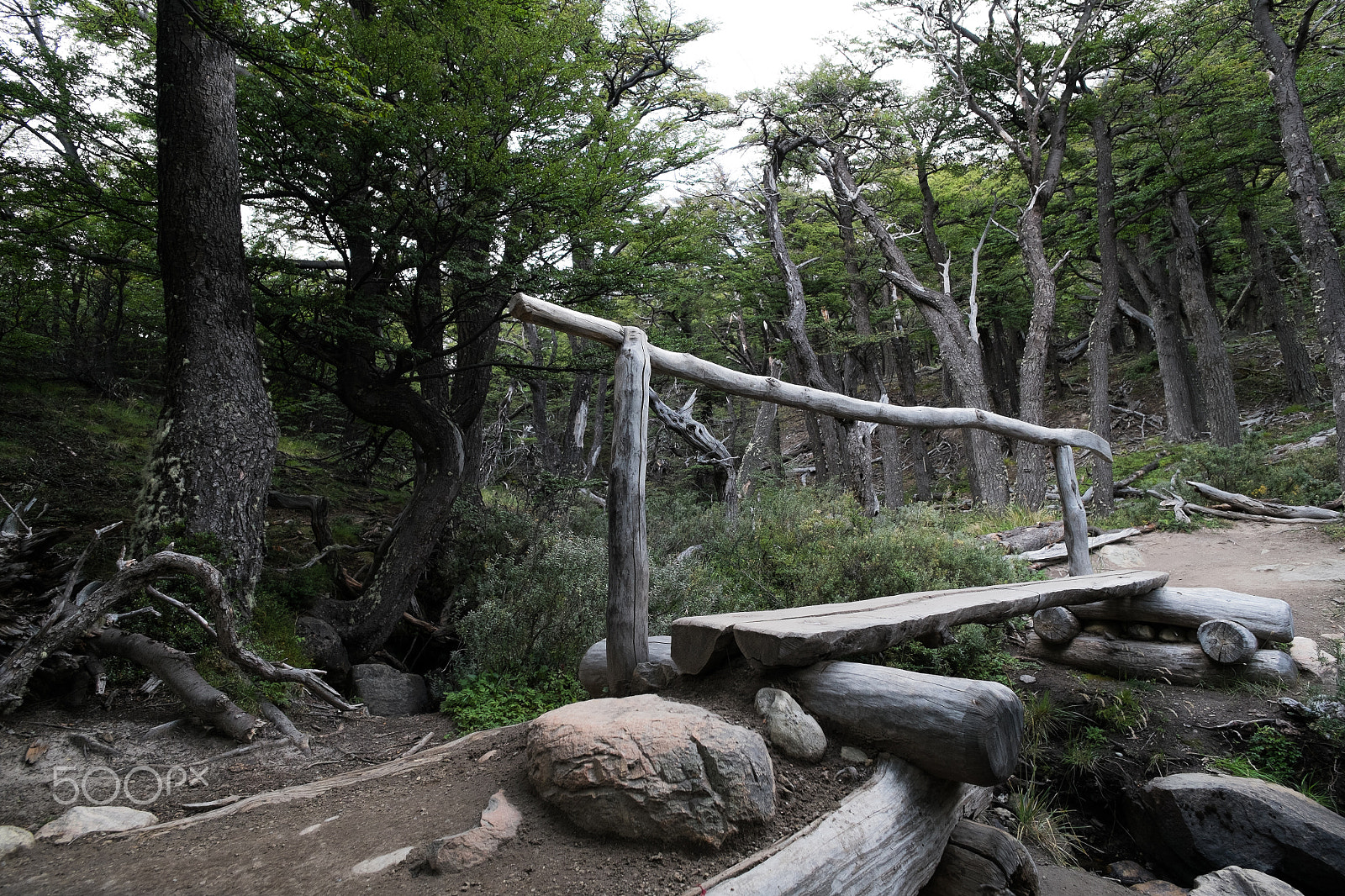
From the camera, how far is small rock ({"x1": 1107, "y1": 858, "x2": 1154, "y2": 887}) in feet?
11.8

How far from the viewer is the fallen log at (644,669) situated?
335 cm

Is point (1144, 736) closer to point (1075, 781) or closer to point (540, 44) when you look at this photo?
point (1075, 781)

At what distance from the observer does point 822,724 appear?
2883 mm

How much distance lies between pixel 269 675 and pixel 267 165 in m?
4.87

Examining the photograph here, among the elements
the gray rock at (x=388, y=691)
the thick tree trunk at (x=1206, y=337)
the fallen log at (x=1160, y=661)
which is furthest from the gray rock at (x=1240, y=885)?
the thick tree trunk at (x=1206, y=337)

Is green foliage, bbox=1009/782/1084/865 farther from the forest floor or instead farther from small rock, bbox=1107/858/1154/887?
small rock, bbox=1107/858/1154/887

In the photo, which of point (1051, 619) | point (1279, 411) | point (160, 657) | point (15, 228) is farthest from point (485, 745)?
point (1279, 411)

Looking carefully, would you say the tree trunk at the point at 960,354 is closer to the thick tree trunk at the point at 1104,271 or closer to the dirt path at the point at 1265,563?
the thick tree trunk at the point at 1104,271

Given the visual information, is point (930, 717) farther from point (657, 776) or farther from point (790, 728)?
point (657, 776)

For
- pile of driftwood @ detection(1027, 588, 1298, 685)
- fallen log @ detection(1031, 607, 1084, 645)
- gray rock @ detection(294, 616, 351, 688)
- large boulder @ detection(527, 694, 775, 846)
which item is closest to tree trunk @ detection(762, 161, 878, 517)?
fallen log @ detection(1031, 607, 1084, 645)

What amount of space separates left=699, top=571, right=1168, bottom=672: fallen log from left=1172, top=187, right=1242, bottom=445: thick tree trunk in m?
12.0

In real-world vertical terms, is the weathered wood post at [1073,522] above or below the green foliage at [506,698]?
above

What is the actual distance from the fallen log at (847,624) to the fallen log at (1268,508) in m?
6.69

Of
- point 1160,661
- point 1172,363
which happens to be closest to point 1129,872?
point 1160,661
